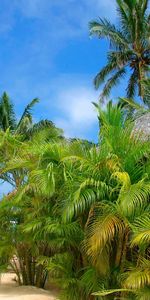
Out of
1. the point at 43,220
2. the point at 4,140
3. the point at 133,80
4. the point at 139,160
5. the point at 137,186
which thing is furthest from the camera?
the point at 133,80

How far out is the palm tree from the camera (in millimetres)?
30531

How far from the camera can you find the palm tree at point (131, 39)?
100ft

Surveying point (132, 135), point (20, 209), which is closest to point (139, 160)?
point (132, 135)

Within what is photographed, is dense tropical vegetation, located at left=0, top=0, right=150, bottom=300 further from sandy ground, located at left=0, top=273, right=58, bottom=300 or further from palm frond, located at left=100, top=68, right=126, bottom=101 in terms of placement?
palm frond, located at left=100, top=68, right=126, bottom=101

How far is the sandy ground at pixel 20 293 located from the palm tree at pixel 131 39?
63.4ft

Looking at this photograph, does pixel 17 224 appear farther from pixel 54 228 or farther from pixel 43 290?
pixel 54 228

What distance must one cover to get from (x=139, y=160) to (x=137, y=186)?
0.91 m

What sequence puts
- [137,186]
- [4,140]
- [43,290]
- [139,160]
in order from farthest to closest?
[4,140] → [43,290] → [139,160] → [137,186]

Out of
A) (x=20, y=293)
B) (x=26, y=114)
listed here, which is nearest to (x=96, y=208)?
(x=20, y=293)

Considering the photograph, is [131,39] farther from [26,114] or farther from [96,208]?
[96,208]

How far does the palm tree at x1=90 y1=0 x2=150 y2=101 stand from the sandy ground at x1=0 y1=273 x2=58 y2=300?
19.3 meters

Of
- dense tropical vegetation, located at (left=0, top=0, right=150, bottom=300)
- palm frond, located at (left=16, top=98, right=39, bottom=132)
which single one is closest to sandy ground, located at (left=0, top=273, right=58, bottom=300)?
dense tropical vegetation, located at (left=0, top=0, right=150, bottom=300)

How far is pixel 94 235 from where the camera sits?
8633mm

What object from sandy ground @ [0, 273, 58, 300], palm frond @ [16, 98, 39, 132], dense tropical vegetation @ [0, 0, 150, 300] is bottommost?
sandy ground @ [0, 273, 58, 300]
